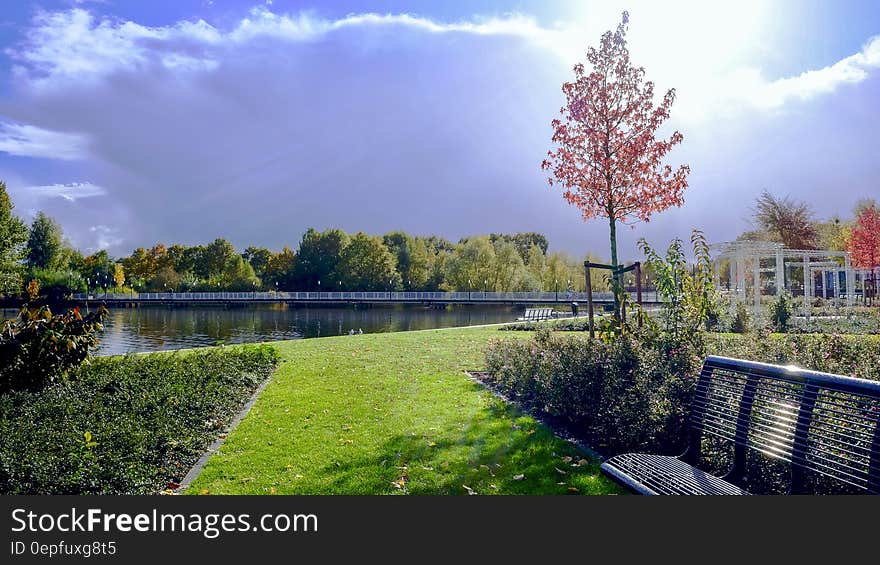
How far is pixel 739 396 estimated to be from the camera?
4.14 meters

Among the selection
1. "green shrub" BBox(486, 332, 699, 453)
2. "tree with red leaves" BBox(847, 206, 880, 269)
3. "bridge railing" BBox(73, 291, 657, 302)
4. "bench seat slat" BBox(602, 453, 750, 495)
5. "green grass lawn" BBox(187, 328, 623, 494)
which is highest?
"tree with red leaves" BBox(847, 206, 880, 269)

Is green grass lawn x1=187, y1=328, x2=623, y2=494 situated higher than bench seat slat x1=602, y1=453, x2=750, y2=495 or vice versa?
bench seat slat x1=602, y1=453, x2=750, y2=495

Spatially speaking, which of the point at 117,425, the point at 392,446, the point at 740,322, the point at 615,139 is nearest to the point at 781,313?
the point at 740,322

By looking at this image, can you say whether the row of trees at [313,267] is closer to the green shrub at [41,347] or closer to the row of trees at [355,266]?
the row of trees at [355,266]

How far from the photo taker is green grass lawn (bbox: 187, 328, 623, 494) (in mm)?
4332

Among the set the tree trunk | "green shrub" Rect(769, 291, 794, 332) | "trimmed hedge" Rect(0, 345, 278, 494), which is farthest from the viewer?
"green shrub" Rect(769, 291, 794, 332)

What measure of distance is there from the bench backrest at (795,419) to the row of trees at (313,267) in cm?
4726

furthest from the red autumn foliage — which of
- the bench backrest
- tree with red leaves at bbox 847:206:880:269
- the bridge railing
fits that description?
the bridge railing

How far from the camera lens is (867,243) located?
28.6 meters

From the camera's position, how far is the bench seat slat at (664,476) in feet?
11.3

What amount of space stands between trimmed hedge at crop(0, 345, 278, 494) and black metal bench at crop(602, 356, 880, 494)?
133 inches

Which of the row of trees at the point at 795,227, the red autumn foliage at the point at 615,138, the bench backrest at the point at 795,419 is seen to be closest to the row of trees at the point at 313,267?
the row of trees at the point at 795,227

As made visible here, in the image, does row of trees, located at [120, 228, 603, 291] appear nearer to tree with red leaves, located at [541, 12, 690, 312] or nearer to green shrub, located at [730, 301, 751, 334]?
green shrub, located at [730, 301, 751, 334]

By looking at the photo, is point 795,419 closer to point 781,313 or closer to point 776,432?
point 776,432
